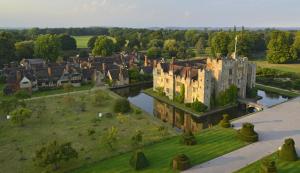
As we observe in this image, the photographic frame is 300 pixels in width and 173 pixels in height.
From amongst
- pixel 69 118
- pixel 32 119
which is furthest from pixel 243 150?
pixel 32 119

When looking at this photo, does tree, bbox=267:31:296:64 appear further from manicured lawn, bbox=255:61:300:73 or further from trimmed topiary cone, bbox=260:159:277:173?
trimmed topiary cone, bbox=260:159:277:173

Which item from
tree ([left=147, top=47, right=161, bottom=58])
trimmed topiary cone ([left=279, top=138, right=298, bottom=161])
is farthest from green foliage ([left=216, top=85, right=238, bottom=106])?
tree ([left=147, top=47, right=161, bottom=58])

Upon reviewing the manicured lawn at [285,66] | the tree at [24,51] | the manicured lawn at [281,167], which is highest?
the tree at [24,51]

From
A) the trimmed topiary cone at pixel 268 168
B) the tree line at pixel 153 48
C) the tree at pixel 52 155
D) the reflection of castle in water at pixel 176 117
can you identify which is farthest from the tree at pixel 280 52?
A: the tree at pixel 52 155

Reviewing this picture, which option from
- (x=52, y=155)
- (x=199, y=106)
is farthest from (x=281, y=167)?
(x=52, y=155)

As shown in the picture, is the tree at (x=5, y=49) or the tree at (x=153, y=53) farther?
the tree at (x=153, y=53)

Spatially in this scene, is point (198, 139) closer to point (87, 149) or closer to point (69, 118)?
point (87, 149)

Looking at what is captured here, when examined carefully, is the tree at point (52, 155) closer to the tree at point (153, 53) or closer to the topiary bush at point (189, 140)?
the topiary bush at point (189, 140)
